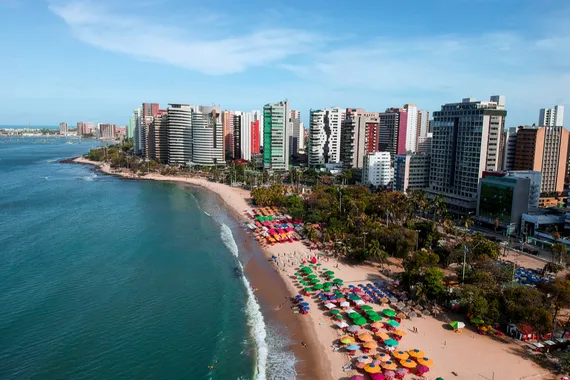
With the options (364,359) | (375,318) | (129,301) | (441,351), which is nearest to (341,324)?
(375,318)

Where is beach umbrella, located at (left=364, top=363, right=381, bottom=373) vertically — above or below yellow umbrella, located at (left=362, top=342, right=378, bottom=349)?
below

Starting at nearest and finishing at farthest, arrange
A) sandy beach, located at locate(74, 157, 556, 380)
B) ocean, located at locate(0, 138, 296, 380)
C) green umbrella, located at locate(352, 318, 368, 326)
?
sandy beach, located at locate(74, 157, 556, 380) → ocean, located at locate(0, 138, 296, 380) → green umbrella, located at locate(352, 318, 368, 326)

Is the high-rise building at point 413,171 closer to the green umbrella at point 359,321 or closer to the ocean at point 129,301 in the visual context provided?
the ocean at point 129,301

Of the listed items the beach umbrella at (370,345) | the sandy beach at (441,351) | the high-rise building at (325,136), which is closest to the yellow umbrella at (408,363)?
the sandy beach at (441,351)

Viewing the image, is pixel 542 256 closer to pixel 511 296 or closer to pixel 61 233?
pixel 511 296

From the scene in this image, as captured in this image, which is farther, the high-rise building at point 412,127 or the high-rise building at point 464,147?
the high-rise building at point 412,127

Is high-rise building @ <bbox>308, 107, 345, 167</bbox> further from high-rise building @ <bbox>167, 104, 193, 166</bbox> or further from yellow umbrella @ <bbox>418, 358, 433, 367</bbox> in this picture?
yellow umbrella @ <bbox>418, 358, 433, 367</bbox>

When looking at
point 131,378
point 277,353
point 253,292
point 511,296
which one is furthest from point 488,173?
point 131,378

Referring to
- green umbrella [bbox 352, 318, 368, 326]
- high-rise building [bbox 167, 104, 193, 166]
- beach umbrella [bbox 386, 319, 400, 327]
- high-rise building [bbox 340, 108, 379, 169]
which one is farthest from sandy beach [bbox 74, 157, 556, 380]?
high-rise building [bbox 167, 104, 193, 166]
